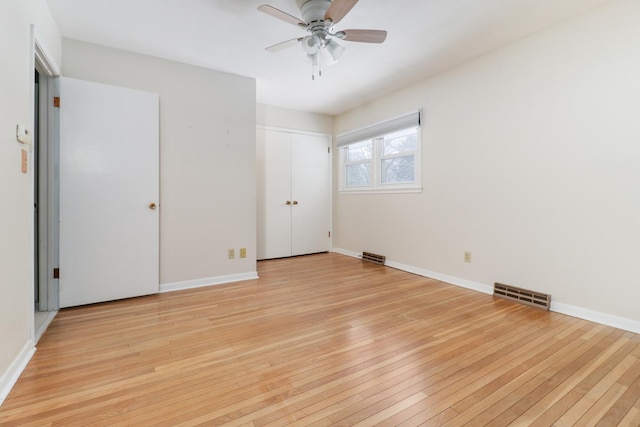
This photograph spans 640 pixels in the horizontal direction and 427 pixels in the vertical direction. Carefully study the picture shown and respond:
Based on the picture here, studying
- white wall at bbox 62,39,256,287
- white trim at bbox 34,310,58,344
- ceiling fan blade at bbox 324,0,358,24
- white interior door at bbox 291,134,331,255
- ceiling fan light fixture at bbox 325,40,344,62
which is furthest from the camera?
white interior door at bbox 291,134,331,255

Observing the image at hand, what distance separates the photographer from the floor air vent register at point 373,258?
4.24 metres

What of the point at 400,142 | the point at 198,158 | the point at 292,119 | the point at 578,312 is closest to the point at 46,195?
the point at 198,158

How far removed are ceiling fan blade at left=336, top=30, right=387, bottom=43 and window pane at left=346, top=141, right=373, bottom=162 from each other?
235cm

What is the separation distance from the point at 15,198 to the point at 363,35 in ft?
8.00

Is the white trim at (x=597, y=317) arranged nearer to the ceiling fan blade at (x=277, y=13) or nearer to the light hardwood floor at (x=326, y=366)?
the light hardwood floor at (x=326, y=366)

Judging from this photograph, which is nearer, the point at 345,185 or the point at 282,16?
the point at 282,16

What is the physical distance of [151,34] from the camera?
8.48 feet

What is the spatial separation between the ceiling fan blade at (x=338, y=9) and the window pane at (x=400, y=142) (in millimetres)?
2146

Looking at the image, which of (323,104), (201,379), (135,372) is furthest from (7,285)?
(323,104)

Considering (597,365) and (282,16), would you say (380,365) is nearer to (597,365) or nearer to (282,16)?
(597,365)

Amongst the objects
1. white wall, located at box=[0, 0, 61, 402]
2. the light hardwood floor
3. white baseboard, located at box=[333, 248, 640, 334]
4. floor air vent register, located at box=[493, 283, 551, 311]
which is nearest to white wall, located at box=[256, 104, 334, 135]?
white wall, located at box=[0, 0, 61, 402]

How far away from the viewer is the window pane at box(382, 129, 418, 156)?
3.82m

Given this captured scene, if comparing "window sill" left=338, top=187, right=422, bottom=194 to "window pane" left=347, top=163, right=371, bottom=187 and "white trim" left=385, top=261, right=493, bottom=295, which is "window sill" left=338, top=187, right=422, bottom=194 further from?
"white trim" left=385, top=261, right=493, bottom=295

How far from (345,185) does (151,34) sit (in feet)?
11.0
